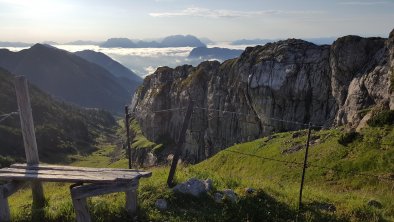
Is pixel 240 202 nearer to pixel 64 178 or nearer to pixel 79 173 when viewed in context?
pixel 79 173

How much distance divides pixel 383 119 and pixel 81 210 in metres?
30.1

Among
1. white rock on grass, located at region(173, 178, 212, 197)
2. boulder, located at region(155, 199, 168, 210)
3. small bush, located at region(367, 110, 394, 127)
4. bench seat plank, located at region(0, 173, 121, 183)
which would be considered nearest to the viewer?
bench seat plank, located at region(0, 173, 121, 183)

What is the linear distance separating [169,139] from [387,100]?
10473 centimetres

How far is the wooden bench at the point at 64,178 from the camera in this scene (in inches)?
492

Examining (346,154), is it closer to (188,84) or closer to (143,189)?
(143,189)

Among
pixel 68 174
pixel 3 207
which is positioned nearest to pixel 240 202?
pixel 68 174

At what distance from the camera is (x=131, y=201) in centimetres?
1341

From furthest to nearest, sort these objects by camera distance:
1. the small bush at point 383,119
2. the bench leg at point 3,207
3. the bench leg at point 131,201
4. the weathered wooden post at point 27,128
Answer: the small bush at point 383,119 → the weathered wooden post at point 27,128 → the bench leg at point 3,207 → the bench leg at point 131,201

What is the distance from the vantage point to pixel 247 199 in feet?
49.7

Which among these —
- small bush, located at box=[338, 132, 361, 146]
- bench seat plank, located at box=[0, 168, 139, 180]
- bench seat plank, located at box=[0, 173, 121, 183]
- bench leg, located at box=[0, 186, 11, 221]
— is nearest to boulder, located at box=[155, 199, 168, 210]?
bench seat plank, located at box=[0, 168, 139, 180]

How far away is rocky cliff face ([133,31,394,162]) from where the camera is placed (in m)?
53.9

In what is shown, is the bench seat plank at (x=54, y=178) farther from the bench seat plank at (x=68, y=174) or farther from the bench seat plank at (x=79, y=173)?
the bench seat plank at (x=79, y=173)

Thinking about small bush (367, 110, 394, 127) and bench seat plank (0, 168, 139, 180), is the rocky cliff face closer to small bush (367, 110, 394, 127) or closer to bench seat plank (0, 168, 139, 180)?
small bush (367, 110, 394, 127)

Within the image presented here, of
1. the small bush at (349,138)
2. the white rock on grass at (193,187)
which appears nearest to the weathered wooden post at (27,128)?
the white rock on grass at (193,187)
